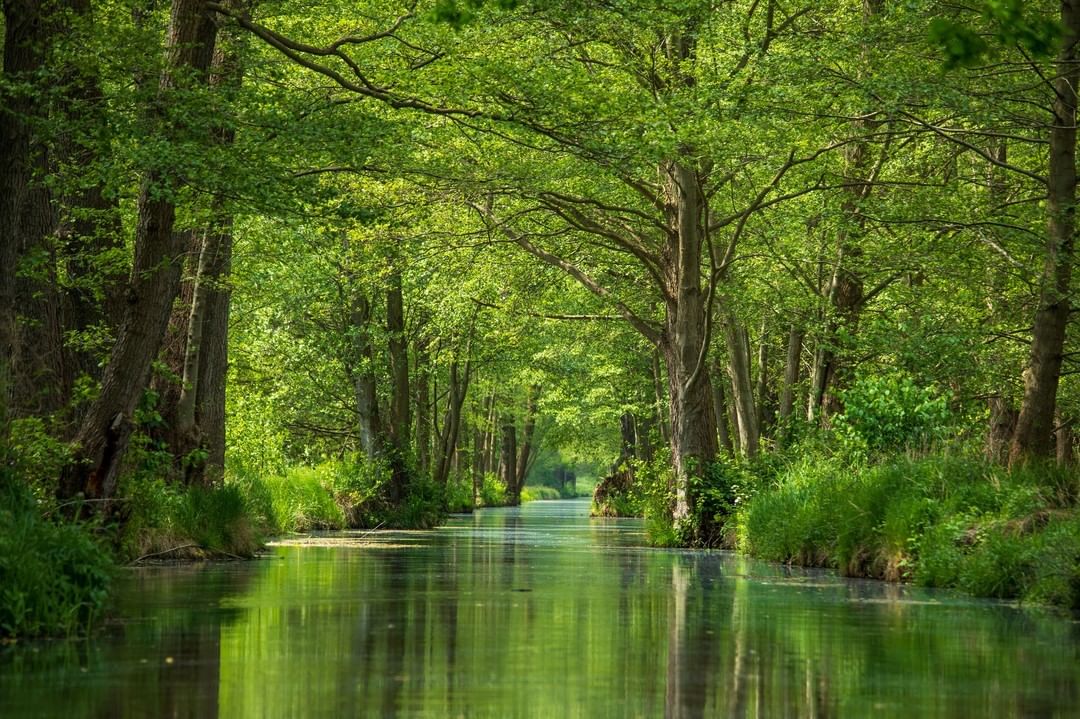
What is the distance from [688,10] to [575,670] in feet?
47.1

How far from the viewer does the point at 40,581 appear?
11133 mm

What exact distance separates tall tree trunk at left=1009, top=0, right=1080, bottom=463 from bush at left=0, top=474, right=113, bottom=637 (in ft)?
41.4

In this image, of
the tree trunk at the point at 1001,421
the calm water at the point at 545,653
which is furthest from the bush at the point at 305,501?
the calm water at the point at 545,653

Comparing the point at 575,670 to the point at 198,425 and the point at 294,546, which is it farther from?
the point at 294,546

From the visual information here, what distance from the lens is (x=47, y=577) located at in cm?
1122

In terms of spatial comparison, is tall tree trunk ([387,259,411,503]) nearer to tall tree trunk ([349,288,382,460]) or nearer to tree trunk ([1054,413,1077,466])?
tall tree trunk ([349,288,382,460])

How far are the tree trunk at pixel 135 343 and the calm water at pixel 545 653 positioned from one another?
1.35 meters

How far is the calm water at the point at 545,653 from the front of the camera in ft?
26.9

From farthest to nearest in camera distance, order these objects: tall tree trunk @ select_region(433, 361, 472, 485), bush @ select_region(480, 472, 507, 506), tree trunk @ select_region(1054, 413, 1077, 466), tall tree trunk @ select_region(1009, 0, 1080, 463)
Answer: bush @ select_region(480, 472, 507, 506) < tall tree trunk @ select_region(433, 361, 472, 485) < tree trunk @ select_region(1054, 413, 1077, 466) < tall tree trunk @ select_region(1009, 0, 1080, 463)

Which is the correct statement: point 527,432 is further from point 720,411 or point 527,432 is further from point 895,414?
point 895,414

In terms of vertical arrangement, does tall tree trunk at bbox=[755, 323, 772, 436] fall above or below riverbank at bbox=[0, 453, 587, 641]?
above

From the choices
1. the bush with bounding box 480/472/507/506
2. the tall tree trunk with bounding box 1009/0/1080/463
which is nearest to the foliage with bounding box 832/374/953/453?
the tall tree trunk with bounding box 1009/0/1080/463

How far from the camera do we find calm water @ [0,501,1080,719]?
819 cm

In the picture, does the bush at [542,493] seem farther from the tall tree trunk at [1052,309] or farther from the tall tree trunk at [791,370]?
the tall tree trunk at [1052,309]
